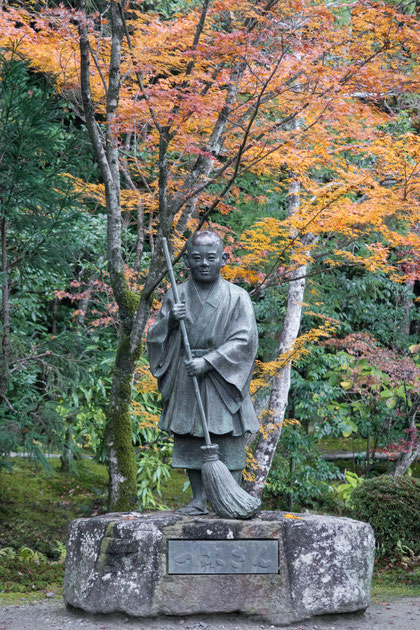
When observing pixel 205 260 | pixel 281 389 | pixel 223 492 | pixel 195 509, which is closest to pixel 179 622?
pixel 195 509

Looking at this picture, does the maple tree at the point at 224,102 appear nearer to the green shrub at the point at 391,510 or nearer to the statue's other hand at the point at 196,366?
the statue's other hand at the point at 196,366

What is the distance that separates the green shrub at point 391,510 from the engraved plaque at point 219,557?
423 centimetres

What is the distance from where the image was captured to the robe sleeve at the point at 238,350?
5.73 meters

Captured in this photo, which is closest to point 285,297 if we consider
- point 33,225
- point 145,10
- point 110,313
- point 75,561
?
point 110,313

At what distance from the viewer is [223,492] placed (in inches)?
215

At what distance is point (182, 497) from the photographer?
11672 mm

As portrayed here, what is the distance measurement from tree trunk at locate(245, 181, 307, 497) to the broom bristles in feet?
12.9

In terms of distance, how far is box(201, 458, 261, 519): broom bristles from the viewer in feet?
17.8

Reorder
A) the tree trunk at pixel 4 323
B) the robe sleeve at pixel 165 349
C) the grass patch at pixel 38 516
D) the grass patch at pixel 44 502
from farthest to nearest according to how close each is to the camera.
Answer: the grass patch at pixel 44 502 < the grass patch at pixel 38 516 < the tree trunk at pixel 4 323 < the robe sleeve at pixel 165 349

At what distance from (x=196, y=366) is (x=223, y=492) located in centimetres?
94

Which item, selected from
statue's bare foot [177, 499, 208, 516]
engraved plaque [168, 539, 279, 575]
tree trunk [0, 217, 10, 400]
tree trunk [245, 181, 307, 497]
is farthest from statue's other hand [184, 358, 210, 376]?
tree trunk [245, 181, 307, 497]

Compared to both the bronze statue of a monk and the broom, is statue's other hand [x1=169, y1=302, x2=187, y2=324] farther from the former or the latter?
the broom

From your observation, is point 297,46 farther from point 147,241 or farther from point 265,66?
point 147,241

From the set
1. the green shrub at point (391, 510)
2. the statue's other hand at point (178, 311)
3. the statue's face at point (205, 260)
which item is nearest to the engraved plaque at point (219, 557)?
the statue's other hand at point (178, 311)
